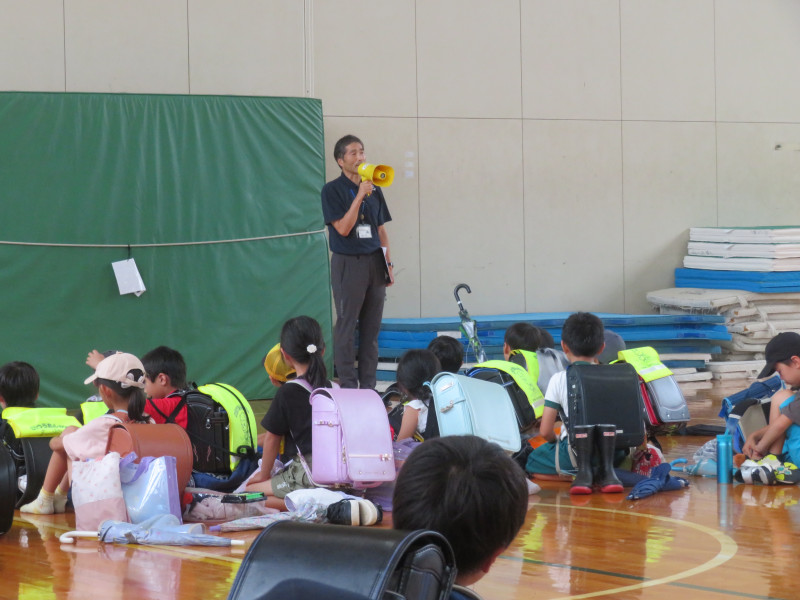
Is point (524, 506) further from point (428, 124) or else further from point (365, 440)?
point (428, 124)

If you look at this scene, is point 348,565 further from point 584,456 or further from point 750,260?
point 750,260

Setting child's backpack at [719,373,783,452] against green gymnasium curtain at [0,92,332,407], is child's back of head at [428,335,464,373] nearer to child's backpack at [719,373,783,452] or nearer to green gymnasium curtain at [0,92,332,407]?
child's backpack at [719,373,783,452]

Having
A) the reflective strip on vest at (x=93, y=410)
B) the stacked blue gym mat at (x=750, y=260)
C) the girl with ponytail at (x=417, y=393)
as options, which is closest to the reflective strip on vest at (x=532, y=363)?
the girl with ponytail at (x=417, y=393)

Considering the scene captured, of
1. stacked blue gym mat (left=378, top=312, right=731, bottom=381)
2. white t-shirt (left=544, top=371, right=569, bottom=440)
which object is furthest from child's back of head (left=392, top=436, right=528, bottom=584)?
stacked blue gym mat (left=378, top=312, right=731, bottom=381)

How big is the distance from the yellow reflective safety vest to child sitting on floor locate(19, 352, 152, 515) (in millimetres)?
196

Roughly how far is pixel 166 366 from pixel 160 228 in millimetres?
3639

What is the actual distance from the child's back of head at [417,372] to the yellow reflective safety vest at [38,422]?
5.54 feet

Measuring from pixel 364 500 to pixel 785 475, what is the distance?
2.31 meters

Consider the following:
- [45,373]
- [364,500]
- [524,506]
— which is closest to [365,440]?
[364,500]

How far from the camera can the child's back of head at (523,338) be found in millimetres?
7387

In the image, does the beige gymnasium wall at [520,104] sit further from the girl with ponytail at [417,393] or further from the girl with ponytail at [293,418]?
the girl with ponytail at [293,418]

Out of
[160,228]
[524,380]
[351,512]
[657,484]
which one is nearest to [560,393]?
[524,380]

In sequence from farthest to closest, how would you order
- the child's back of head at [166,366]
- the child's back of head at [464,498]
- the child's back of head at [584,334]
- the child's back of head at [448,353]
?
the child's back of head at [448,353] < the child's back of head at [584,334] < the child's back of head at [166,366] < the child's back of head at [464,498]

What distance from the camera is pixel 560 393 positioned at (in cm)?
601
